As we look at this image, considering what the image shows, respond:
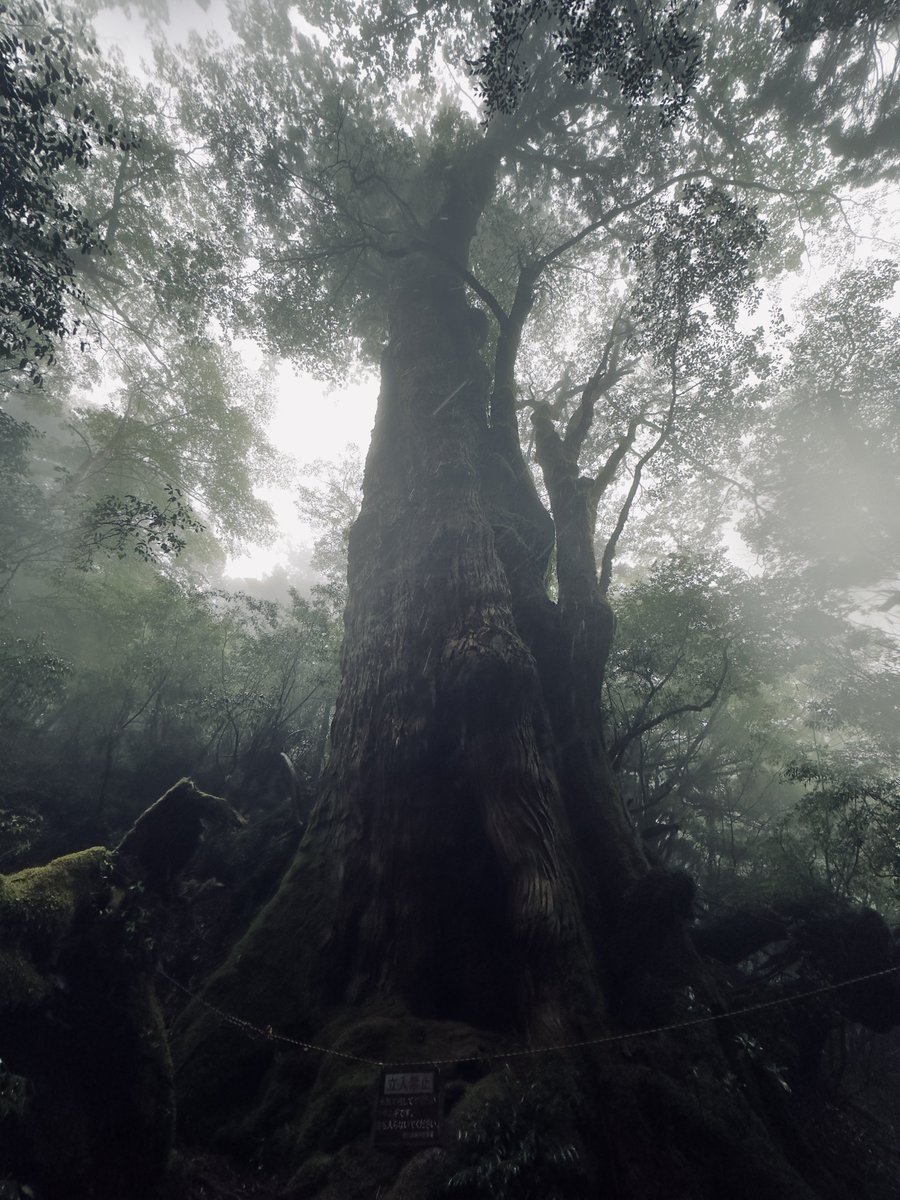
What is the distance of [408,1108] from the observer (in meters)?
3.08

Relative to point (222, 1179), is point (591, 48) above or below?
above

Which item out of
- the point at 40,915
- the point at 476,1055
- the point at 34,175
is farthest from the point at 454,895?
the point at 34,175

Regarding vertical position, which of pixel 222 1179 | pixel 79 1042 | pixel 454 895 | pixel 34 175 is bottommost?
pixel 222 1179

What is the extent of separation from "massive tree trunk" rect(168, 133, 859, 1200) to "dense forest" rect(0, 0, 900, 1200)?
3cm

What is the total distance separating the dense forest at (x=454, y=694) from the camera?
122 inches

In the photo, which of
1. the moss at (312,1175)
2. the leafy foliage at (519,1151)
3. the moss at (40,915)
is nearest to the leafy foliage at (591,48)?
the moss at (40,915)

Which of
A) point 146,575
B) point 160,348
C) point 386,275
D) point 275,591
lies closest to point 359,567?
point 386,275

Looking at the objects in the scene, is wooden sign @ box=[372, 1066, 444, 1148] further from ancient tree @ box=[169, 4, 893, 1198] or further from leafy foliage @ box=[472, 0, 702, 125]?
leafy foliage @ box=[472, 0, 702, 125]

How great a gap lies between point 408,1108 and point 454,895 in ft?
5.32

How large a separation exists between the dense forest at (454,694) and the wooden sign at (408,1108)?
2cm

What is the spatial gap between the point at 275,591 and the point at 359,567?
3851cm

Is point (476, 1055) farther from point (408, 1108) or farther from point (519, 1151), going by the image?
point (519, 1151)

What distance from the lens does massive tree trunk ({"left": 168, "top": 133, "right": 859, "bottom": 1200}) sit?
130 inches

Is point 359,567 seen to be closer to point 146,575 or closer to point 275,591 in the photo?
point 146,575
